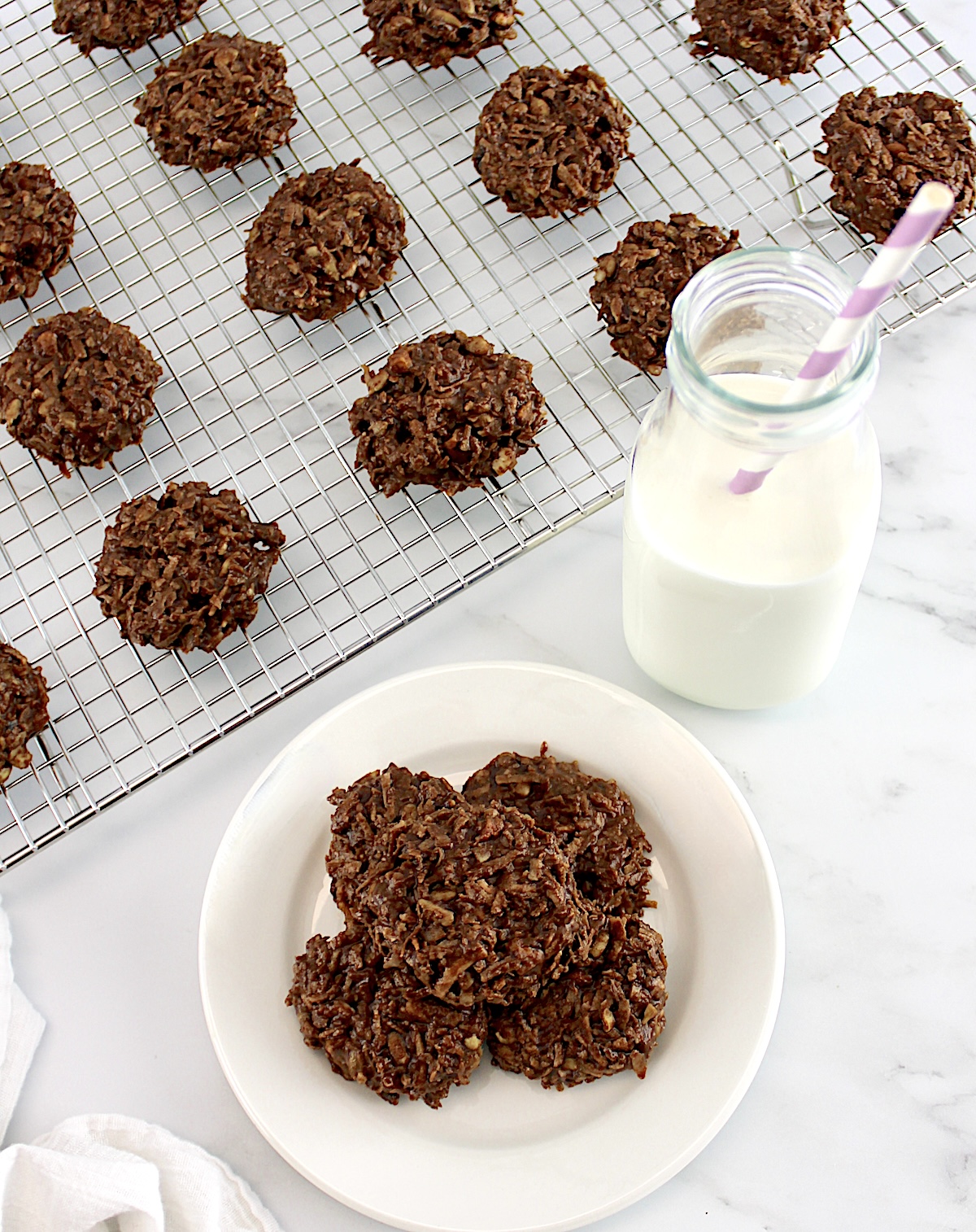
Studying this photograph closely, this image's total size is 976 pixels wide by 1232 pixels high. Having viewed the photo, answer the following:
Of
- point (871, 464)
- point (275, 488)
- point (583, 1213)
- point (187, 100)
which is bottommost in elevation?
point (583, 1213)

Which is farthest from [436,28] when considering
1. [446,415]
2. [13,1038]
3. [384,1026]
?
[13,1038]

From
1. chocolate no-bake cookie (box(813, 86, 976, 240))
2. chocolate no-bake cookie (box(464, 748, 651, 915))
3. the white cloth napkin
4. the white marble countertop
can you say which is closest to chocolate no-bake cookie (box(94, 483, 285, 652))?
the white marble countertop

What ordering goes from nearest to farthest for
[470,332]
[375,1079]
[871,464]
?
[871,464], [375,1079], [470,332]

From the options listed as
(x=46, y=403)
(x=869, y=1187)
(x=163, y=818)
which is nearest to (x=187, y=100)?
(x=46, y=403)

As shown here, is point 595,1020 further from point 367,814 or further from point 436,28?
point 436,28

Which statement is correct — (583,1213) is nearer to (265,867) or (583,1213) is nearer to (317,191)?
(265,867)

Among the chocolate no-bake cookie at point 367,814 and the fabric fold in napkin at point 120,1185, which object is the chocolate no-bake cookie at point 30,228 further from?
the fabric fold in napkin at point 120,1185

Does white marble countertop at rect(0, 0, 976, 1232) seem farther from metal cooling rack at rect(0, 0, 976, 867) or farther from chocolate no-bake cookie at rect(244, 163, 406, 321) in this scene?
chocolate no-bake cookie at rect(244, 163, 406, 321)
